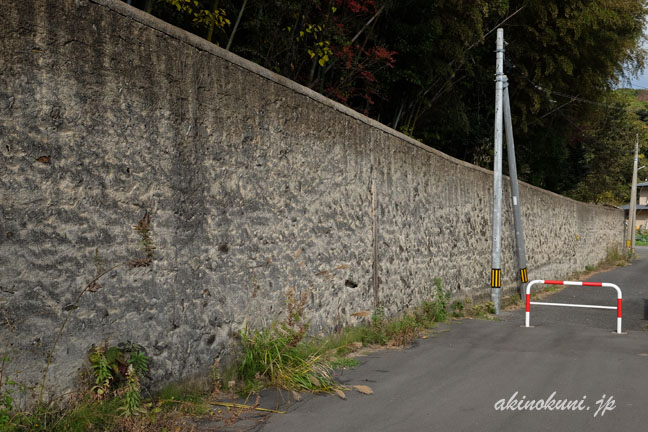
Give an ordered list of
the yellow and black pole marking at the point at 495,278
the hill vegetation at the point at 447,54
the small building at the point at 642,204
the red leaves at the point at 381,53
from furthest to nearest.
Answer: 1. the small building at the point at 642,204
2. the yellow and black pole marking at the point at 495,278
3. the red leaves at the point at 381,53
4. the hill vegetation at the point at 447,54

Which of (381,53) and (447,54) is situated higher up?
(447,54)

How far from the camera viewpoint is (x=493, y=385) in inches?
227

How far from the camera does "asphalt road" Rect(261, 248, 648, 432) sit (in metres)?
4.65

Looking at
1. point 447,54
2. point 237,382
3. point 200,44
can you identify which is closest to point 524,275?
point 447,54

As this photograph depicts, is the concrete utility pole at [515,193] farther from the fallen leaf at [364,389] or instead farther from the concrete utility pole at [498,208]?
the fallen leaf at [364,389]

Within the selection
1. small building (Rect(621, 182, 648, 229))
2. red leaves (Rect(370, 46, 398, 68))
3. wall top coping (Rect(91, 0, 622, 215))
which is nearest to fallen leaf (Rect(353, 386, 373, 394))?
wall top coping (Rect(91, 0, 622, 215))

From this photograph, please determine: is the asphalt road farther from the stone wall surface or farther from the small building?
the small building

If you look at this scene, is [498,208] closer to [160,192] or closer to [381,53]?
[381,53]

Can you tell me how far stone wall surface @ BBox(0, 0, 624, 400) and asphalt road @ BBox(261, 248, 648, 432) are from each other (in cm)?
106

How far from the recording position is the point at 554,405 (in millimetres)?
5098

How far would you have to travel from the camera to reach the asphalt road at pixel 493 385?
465 centimetres

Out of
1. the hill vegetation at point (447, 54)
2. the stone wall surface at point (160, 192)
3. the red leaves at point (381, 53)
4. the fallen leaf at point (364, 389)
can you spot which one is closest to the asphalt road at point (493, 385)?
the fallen leaf at point (364, 389)

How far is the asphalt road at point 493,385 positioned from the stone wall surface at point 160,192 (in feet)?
3.46

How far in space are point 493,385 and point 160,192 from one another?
3361 millimetres
